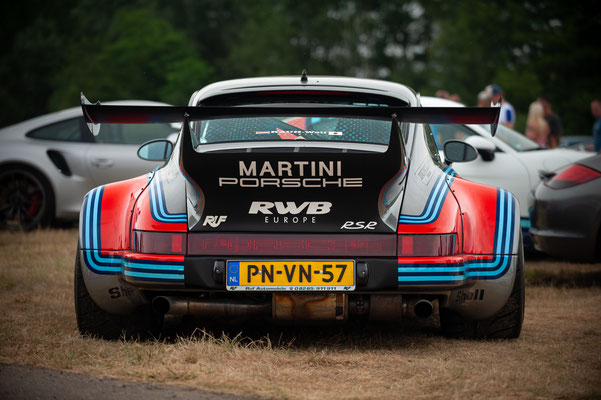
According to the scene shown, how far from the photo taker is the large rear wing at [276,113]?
457cm

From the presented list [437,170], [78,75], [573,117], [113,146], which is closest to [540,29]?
[573,117]

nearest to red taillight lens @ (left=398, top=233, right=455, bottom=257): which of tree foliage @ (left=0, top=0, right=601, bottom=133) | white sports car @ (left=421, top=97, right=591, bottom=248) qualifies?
white sports car @ (left=421, top=97, right=591, bottom=248)

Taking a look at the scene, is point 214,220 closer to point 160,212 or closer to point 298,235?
point 160,212

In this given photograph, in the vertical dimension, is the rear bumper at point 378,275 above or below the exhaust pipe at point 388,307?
above

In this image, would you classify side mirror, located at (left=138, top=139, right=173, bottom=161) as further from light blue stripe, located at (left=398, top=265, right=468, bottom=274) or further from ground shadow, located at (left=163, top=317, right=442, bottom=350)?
light blue stripe, located at (left=398, top=265, right=468, bottom=274)

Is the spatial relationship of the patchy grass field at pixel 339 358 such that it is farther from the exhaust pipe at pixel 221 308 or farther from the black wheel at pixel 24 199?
the black wheel at pixel 24 199

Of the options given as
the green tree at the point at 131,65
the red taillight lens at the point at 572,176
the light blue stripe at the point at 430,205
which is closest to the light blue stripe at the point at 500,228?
the light blue stripe at the point at 430,205

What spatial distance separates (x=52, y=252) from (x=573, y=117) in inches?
1487

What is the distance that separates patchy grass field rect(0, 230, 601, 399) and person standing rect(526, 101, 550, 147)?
9.06 metres

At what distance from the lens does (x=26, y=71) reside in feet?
174

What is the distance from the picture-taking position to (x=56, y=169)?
11.4 m

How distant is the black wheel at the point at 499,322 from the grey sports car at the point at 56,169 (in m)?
6.60

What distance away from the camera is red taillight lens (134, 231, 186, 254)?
181 inches

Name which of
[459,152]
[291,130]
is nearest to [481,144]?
[459,152]
